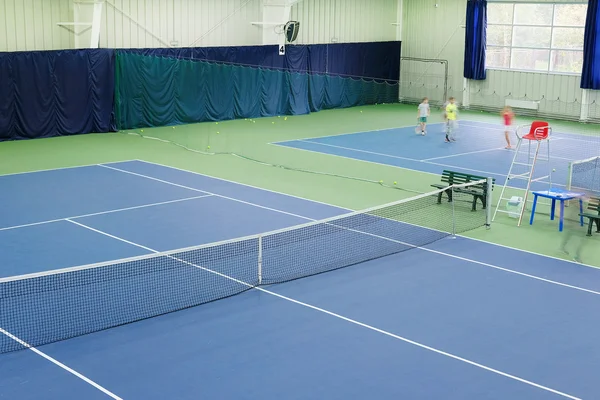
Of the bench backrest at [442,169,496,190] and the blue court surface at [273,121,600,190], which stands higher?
the bench backrest at [442,169,496,190]

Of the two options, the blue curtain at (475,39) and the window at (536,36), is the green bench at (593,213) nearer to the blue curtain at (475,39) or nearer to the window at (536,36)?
the window at (536,36)

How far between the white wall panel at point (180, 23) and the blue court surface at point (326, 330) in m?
15.7

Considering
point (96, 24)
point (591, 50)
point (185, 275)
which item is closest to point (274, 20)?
point (96, 24)

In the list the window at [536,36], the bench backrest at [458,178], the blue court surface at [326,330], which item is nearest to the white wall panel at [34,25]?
the blue court surface at [326,330]

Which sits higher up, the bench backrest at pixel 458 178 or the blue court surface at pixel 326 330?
the bench backrest at pixel 458 178

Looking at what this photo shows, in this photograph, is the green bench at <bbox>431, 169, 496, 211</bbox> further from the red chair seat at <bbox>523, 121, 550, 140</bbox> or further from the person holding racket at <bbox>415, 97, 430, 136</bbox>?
the person holding racket at <bbox>415, 97, 430, 136</bbox>

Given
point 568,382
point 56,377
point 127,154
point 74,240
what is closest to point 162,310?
point 56,377

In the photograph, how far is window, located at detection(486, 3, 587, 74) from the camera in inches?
1455

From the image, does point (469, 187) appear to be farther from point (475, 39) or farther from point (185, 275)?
point (475, 39)

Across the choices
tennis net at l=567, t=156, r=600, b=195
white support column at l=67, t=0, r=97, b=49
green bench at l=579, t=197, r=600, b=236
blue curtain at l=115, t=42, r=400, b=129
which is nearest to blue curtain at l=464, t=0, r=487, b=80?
blue curtain at l=115, t=42, r=400, b=129

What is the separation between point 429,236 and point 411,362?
6.38 m

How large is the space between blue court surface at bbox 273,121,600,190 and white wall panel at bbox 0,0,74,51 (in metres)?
9.29

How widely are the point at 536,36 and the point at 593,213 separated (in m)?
22.1

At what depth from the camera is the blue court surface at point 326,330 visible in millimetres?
9961
